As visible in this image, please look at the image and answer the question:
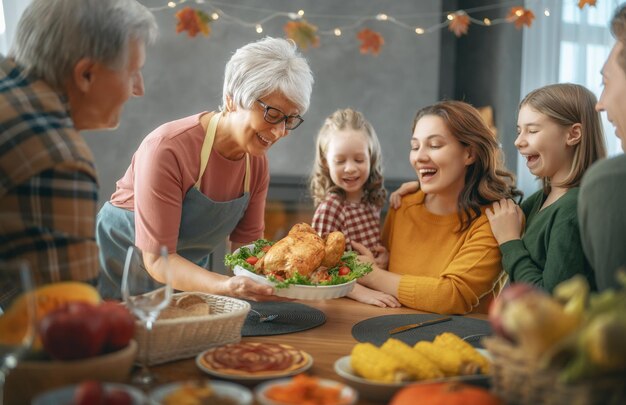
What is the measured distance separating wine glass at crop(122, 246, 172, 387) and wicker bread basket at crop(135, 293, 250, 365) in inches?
0.6

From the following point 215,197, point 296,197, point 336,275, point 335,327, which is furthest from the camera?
point 296,197

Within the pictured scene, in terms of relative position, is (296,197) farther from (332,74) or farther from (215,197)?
(215,197)

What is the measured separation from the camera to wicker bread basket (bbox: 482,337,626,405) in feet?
2.99

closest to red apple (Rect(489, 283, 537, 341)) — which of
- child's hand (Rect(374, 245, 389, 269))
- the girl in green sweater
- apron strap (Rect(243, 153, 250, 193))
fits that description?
the girl in green sweater

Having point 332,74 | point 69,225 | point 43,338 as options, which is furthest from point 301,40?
point 43,338

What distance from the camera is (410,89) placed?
5.05m

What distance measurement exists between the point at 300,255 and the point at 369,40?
312cm

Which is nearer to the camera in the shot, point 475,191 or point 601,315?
point 601,315

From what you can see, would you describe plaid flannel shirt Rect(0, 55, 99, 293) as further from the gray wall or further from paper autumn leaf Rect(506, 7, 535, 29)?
paper autumn leaf Rect(506, 7, 535, 29)

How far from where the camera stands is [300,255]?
198 centimetres

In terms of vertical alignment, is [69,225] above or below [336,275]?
above

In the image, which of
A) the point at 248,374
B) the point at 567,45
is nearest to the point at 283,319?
the point at 248,374

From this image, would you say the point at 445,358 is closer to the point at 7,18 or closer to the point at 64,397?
the point at 64,397

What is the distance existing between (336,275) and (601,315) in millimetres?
1187
